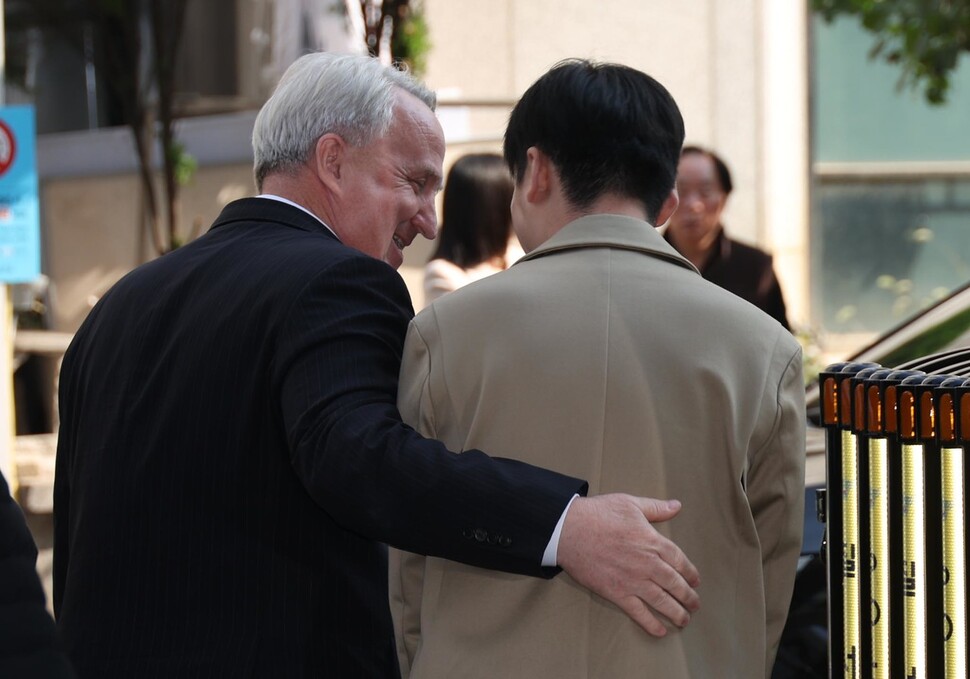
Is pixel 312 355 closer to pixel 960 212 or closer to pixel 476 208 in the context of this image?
pixel 476 208

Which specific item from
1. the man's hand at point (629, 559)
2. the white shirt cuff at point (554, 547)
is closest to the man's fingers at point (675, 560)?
the man's hand at point (629, 559)

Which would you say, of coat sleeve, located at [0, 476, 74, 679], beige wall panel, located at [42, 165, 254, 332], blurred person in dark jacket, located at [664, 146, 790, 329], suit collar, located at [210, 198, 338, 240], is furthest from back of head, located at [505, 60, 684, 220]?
beige wall panel, located at [42, 165, 254, 332]

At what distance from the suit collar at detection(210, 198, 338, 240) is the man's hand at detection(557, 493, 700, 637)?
719 millimetres

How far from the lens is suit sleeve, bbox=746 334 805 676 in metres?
2.15

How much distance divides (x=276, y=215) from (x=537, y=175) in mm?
483

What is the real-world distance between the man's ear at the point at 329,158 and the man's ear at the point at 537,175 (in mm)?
360

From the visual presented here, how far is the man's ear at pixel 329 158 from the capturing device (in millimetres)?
2430

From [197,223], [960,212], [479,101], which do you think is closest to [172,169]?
[197,223]

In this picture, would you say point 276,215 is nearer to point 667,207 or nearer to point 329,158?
point 329,158

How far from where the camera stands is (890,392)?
2.05 meters

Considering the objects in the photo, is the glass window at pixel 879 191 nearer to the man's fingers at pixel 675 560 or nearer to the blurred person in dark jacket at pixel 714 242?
the blurred person in dark jacket at pixel 714 242

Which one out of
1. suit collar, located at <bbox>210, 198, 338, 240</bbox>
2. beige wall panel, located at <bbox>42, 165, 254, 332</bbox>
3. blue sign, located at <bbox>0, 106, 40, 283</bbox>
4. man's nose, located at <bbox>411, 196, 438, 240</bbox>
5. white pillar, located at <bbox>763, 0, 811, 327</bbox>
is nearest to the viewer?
suit collar, located at <bbox>210, 198, 338, 240</bbox>

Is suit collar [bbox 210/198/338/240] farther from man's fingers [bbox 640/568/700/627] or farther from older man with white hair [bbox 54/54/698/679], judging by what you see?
→ man's fingers [bbox 640/568/700/627]

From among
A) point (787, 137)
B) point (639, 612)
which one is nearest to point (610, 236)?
point (639, 612)
